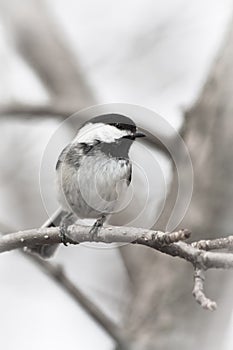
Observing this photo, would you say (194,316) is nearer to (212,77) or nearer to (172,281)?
(172,281)

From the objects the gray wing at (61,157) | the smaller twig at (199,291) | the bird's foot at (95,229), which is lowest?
the smaller twig at (199,291)

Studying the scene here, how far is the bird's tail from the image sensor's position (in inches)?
39.1

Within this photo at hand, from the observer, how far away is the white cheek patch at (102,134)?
3.05 ft

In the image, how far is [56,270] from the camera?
1.22m

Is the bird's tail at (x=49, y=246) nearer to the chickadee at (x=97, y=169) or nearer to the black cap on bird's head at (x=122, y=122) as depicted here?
the chickadee at (x=97, y=169)

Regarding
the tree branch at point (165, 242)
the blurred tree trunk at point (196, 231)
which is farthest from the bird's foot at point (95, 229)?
the blurred tree trunk at point (196, 231)

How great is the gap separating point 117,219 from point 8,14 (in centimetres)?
95

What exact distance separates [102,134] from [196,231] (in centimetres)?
41

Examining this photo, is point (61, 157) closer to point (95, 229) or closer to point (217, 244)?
point (95, 229)

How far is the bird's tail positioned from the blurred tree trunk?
0.58ft

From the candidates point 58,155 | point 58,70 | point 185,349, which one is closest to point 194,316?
point 185,349

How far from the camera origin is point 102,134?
94cm

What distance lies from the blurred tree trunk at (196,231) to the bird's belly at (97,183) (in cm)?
23

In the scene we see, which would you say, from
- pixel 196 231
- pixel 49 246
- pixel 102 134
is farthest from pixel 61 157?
pixel 196 231
